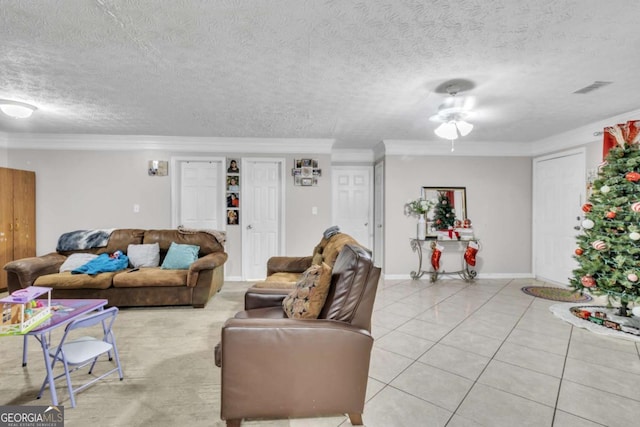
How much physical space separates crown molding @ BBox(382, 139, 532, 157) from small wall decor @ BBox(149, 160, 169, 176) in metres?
3.62

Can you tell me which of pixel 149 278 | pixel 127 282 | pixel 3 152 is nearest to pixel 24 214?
pixel 3 152

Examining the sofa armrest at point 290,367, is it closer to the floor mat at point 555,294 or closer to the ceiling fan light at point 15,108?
the ceiling fan light at point 15,108

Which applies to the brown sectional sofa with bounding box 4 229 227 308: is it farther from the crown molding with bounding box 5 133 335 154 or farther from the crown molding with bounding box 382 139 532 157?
the crown molding with bounding box 382 139 532 157

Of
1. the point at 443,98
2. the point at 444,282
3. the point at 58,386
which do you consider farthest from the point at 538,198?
the point at 58,386

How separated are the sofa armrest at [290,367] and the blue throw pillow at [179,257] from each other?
265 cm

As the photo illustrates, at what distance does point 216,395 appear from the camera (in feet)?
6.49

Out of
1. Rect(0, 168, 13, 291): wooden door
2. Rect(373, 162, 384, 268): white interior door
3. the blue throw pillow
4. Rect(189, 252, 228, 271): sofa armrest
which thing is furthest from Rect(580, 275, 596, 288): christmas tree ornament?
Rect(0, 168, 13, 291): wooden door

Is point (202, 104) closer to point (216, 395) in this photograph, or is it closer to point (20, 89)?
point (20, 89)

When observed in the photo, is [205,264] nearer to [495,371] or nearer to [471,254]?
[495,371]

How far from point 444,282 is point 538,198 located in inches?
85.0

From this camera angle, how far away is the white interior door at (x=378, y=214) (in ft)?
18.3

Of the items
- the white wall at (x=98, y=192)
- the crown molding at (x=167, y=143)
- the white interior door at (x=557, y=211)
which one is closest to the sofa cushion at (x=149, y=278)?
the white wall at (x=98, y=192)

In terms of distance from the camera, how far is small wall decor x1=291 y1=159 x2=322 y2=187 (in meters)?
5.20

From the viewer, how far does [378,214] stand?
5922mm
